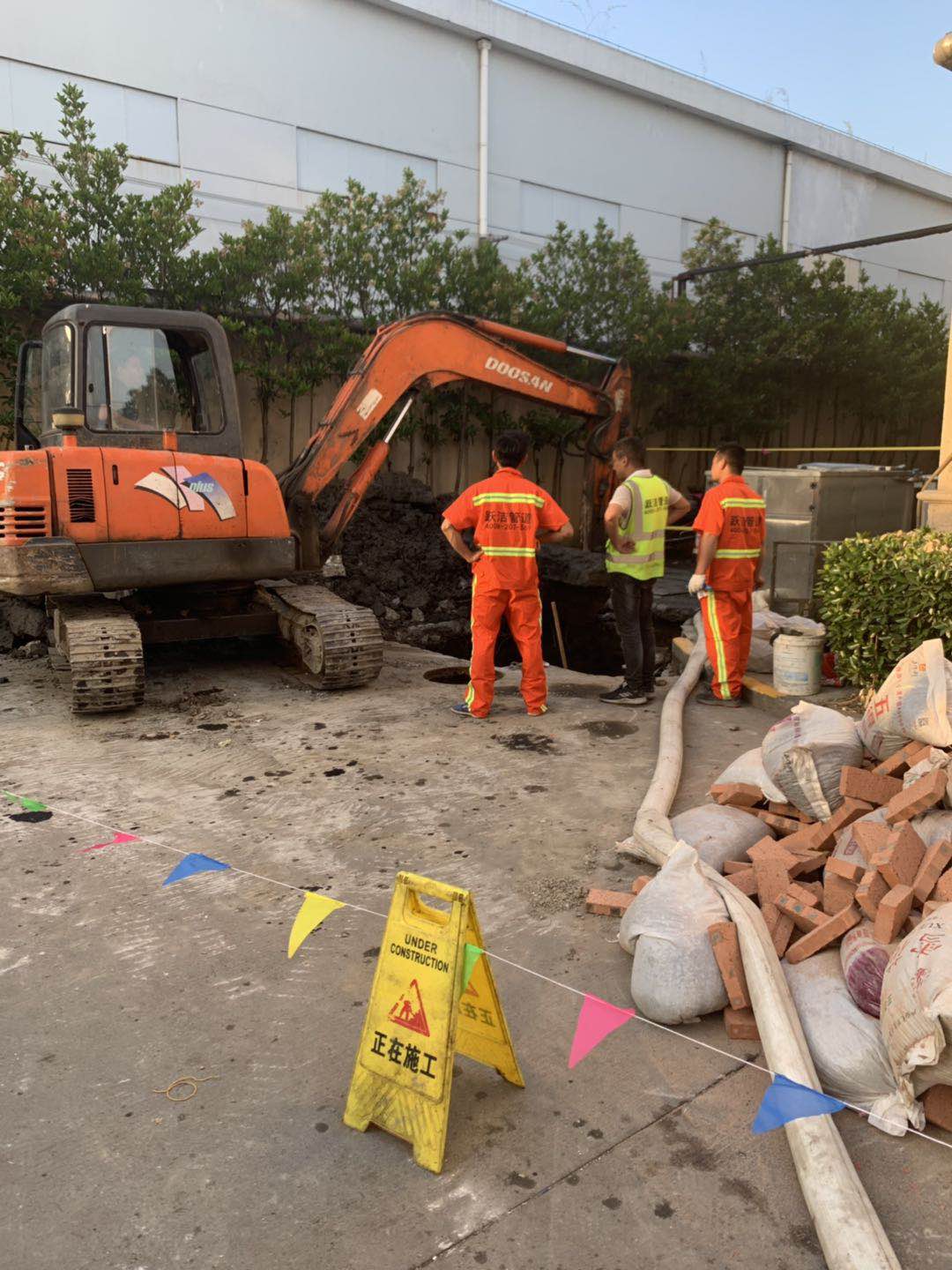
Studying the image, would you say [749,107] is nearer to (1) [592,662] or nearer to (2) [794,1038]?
(1) [592,662]

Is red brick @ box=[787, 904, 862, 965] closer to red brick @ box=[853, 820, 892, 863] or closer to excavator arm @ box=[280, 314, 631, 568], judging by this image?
red brick @ box=[853, 820, 892, 863]

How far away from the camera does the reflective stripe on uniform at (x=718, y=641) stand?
21.8 feet

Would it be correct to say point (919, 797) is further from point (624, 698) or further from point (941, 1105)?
point (624, 698)

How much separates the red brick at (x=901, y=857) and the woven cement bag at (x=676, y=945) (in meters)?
0.52

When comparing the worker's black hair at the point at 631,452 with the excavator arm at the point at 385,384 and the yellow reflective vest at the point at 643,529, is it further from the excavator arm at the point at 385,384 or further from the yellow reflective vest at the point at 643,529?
the excavator arm at the point at 385,384

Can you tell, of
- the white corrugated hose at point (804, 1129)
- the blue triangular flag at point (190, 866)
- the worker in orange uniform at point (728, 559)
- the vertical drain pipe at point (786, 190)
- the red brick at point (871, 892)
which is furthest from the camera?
the vertical drain pipe at point (786, 190)

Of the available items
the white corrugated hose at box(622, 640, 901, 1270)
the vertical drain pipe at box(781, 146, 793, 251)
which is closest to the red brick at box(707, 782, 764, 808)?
the white corrugated hose at box(622, 640, 901, 1270)

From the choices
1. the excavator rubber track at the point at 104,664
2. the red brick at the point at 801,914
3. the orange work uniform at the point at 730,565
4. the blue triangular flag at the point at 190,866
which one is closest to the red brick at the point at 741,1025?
the red brick at the point at 801,914

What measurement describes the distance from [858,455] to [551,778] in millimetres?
18082

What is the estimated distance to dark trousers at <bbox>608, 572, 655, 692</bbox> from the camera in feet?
22.9

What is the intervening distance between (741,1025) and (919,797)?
1.07 m

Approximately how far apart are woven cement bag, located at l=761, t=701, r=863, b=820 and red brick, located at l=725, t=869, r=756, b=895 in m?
0.65

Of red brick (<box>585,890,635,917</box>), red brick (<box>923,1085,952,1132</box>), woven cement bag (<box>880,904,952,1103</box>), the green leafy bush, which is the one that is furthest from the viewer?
the green leafy bush

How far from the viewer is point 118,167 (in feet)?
33.3
